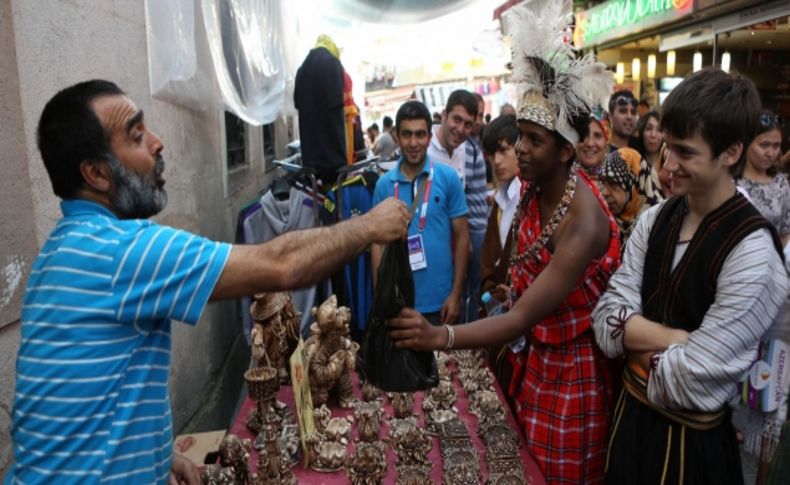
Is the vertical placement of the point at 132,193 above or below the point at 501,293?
above

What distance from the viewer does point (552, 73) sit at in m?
2.21

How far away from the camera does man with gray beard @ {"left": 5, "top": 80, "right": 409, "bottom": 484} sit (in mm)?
1302

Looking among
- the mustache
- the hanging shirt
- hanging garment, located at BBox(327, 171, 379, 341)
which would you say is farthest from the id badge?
the mustache

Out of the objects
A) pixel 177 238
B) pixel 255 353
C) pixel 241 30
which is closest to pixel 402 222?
pixel 177 238

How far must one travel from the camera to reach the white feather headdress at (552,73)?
2.15m

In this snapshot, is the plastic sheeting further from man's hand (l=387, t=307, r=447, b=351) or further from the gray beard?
man's hand (l=387, t=307, r=447, b=351)

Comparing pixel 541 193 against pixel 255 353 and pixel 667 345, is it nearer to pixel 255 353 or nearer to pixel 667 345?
pixel 667 345

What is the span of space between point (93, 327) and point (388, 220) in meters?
0.73

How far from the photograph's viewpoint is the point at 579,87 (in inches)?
85.6

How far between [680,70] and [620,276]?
34.9ft

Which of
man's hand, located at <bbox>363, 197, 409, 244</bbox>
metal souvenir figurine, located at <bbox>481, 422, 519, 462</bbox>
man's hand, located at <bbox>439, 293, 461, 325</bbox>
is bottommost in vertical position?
metal souvenir figurine, located at <bbox>481, 422, 519, 462</bbox>

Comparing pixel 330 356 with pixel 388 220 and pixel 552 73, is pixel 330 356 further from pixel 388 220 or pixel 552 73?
pixel 552 73

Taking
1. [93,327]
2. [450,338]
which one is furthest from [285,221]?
[93,327]

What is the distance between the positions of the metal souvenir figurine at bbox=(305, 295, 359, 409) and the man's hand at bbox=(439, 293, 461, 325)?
100cm
